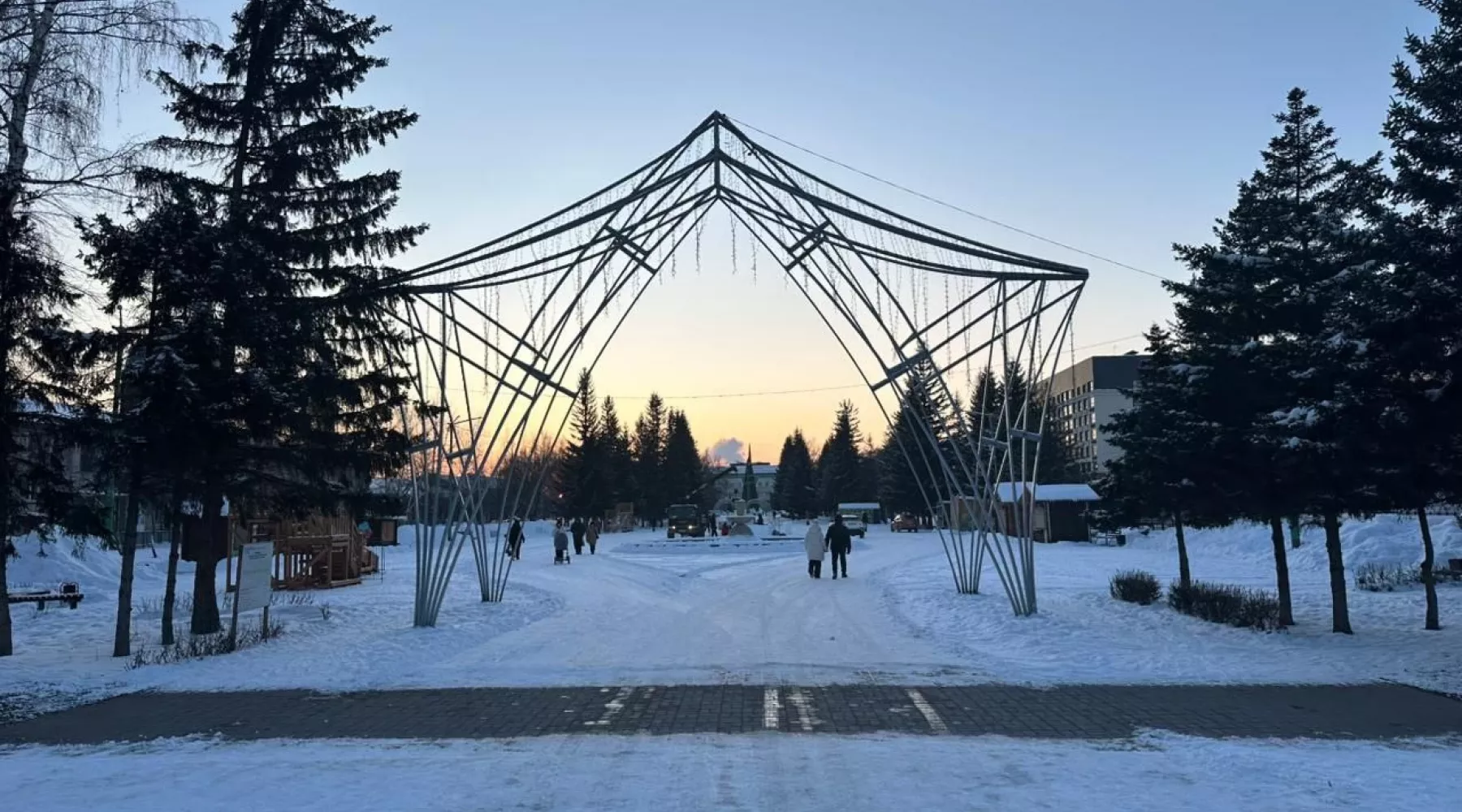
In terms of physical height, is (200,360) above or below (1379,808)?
above

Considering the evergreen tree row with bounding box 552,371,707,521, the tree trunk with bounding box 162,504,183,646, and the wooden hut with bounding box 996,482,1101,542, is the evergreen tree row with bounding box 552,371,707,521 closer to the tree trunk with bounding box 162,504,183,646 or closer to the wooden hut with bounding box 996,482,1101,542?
the wooden hut with bounding box 996,482,1101,542

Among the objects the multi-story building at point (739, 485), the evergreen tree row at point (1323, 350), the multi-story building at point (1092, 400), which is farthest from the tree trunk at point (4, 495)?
the multi-story building at point (739, 485)

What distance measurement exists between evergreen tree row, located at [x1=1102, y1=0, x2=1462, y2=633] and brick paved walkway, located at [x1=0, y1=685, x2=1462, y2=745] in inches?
146

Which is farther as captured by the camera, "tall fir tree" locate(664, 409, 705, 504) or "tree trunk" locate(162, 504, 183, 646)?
"tall fir tree" locate(664, 409, 705, 504)

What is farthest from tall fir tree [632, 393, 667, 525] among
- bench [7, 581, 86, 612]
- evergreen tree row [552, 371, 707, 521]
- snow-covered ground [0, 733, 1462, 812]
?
snow-covered ground [0, 733, 1462, 812]

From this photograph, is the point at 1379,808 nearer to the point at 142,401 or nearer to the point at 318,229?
the point at 142,401

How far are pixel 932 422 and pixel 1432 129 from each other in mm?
9219

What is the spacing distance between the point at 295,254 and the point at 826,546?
15.1 m

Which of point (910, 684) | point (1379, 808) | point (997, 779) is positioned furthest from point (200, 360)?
point (1379, 808)

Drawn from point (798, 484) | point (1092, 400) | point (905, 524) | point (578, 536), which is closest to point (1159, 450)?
point (578, 536)

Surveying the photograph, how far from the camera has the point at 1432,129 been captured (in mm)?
11258

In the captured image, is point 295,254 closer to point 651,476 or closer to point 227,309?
point 227,309

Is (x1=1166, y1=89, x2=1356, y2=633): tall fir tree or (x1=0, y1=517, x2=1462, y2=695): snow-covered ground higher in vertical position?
(x1=1166, y1=89, x2=1356, y2=633): tall fir tree

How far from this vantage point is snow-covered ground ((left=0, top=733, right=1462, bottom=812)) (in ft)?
20.2
